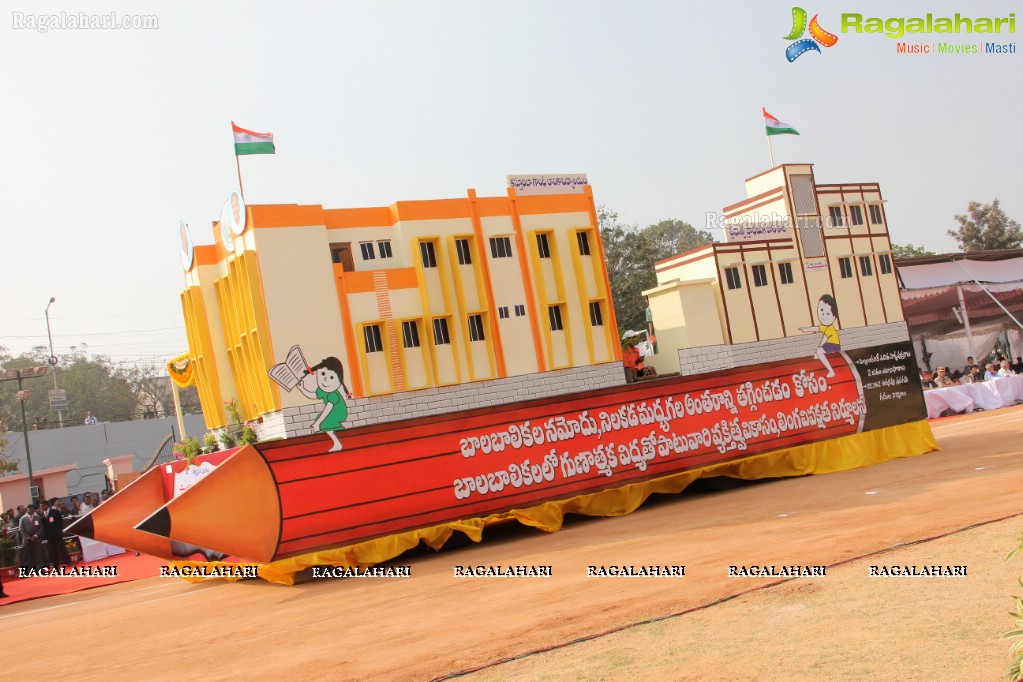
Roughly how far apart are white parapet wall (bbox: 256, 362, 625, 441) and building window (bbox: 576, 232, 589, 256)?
3.68 m

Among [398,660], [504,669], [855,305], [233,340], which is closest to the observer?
[504,669]

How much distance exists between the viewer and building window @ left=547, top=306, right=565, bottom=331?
90.4 ft

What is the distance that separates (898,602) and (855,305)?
2664cm

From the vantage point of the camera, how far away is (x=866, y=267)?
105ft

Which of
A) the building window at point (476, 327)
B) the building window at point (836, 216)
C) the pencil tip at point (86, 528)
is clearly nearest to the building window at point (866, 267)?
the building window at point (836, 216)

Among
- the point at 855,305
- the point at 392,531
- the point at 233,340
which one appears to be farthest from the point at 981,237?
the point at 392,531

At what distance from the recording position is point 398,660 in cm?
722

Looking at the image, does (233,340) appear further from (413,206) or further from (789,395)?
(789,395)

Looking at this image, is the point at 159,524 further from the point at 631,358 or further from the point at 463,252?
the point at 631,358

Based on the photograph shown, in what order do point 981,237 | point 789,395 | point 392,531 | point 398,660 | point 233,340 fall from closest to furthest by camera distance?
point 398,660, point 392,531, point 789,395, point 233,340, point 981,237

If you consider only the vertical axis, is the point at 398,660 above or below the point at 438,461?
Result: below

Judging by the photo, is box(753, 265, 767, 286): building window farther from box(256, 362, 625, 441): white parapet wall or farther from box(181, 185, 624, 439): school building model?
box(256, 362, 625, 441): white parapet wall

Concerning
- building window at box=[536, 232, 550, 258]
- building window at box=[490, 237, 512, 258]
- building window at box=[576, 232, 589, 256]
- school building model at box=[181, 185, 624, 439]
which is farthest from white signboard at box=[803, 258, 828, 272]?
building window at box=[490, 237, 512, 258]

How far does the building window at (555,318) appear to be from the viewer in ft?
90.4
